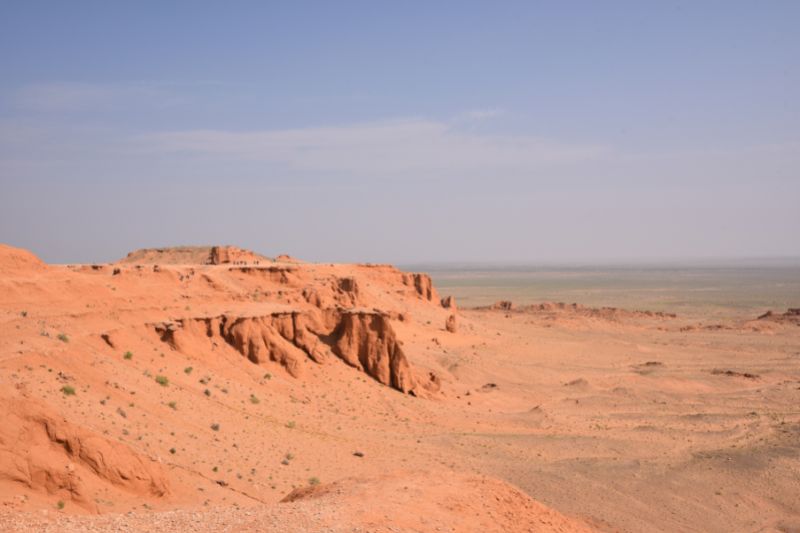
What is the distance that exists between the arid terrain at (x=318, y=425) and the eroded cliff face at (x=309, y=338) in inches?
2.8

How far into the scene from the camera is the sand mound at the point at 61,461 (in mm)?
12594

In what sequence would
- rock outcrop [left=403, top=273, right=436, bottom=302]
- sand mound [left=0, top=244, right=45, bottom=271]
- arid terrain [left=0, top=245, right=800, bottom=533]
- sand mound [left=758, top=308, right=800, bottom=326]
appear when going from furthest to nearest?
sand mound [left=758, top=308, right=800, bottom=326], rock outcrop [left=403, top=273, right=436, bottom=302], sand mound [left=0, top=244, right=45, bottom=271], arid terrain [left=0, top=245, right=800, bottom=533]

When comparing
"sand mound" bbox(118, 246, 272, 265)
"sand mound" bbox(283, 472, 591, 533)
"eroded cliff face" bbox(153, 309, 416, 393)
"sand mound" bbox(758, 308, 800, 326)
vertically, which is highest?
"sand mound" bbox(118, 246, 272, 265)

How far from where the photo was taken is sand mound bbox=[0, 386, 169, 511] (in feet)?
41.3

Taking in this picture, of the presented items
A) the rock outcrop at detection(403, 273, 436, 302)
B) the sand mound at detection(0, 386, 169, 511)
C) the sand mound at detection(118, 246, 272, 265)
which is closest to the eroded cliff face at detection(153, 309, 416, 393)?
the sand mound at detection(0, 386, 169, 511)

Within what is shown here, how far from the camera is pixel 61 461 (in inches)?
520

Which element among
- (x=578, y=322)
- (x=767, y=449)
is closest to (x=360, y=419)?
(x=767, y=449)

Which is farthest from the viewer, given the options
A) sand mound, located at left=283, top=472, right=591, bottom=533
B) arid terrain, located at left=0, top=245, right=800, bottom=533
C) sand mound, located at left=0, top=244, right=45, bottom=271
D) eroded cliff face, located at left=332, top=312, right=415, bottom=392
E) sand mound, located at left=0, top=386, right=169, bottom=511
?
eroded cliff face, located at left=332, top=312, right=415, bottom=392

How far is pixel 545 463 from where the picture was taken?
74.4 feet

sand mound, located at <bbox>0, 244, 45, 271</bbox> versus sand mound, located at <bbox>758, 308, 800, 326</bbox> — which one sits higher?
sand mound, located at <bbox>0, 244, 45, 271</bbox>

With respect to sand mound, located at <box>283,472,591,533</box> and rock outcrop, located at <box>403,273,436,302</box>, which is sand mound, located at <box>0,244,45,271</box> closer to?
sand mound, located at <box>283,472,591,533</box>

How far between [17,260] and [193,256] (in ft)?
98.5

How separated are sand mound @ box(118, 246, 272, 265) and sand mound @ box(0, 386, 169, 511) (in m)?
35.3

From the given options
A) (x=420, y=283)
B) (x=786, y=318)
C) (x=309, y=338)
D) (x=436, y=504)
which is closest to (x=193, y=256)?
(x=420, y=283)
